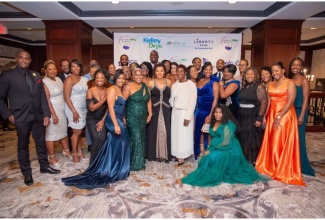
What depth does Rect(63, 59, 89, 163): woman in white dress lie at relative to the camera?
3.70 meters

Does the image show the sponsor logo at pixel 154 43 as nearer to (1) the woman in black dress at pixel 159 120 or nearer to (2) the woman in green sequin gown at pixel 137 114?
(1) the woman in black dress at pixel 159 120

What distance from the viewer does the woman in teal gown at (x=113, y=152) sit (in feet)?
10.4

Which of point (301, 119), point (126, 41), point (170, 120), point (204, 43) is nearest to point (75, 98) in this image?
point (170, 120)

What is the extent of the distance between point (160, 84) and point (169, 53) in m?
3.22

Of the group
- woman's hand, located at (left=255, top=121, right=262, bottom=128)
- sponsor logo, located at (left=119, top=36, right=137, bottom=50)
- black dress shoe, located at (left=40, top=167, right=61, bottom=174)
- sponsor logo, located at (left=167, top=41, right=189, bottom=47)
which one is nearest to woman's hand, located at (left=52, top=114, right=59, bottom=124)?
black dress shoe, located at (left=40, top=167, right=61, bottom=174)

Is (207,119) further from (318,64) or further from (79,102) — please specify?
(318,64)

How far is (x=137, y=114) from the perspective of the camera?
3.53m

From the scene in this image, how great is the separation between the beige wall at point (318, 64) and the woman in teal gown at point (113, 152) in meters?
10.3

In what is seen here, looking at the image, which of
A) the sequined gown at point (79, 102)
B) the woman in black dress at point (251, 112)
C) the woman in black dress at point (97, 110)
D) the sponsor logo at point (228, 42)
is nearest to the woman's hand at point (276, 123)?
the woman in black dress at point (251, 112)

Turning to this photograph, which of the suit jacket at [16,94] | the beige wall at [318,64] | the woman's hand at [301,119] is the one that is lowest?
the woman's hand at [301,119]

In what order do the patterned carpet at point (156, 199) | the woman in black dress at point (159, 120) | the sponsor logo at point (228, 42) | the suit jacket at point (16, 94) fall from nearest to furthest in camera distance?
the patterned carpet at point (156, 199) < the suit jacket at point (16, 94) < the woman in black dress at point (159, 120) < the sponsor logo at point (228, 42)

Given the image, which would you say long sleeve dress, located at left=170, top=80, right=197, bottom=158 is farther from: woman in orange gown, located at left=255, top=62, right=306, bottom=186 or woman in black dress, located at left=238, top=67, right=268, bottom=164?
woman in orange gown, located at left=255, top=62, right=306, bottom=186

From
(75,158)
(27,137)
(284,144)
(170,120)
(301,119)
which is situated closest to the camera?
(27,137)

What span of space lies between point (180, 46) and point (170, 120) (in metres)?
3.40
